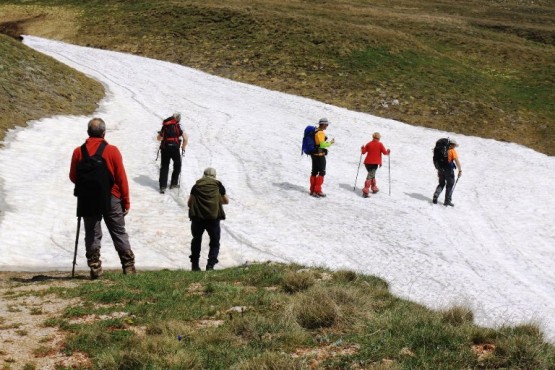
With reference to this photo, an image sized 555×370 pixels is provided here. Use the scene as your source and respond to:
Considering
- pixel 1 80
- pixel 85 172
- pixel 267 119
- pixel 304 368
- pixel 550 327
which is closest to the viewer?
pixel 304 368

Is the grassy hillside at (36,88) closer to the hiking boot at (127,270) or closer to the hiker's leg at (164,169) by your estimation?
the hiker's leg at (164,169)

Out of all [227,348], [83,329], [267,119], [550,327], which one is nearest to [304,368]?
[227,348]

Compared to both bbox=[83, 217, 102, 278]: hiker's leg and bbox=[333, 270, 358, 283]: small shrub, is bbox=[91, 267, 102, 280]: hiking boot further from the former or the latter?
bbox=[333, 270, 358, 283]: small shrub

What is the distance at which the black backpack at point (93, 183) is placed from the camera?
9.78 metres

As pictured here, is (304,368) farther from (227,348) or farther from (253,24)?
(253,24)

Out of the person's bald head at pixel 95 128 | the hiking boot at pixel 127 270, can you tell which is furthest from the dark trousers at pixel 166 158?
the person's bald head at pixel 95 128

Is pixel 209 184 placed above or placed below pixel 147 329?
above

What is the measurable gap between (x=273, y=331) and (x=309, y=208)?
1117 cm

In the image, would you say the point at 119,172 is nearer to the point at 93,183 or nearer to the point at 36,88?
the point at 93,183

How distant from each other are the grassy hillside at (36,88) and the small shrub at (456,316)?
57.1ft

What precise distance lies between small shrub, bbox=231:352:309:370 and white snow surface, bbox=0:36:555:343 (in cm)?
518

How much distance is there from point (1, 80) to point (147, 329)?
67.9ft

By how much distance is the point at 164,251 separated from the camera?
14.5 m

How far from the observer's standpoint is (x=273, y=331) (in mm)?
7715
